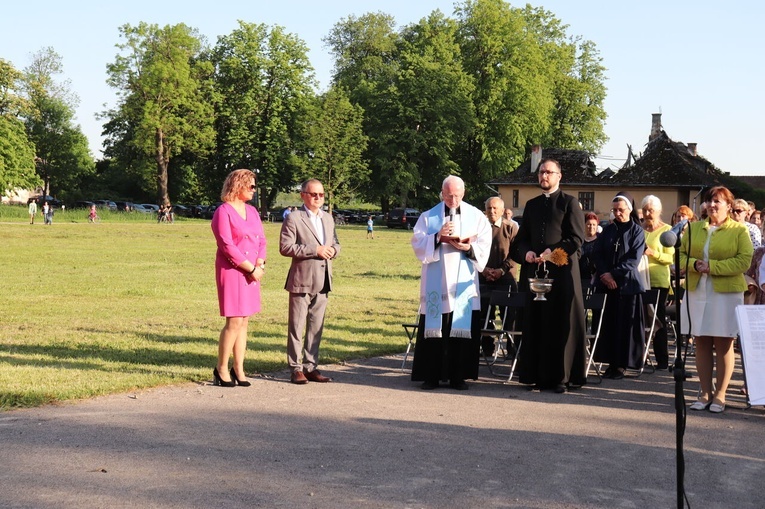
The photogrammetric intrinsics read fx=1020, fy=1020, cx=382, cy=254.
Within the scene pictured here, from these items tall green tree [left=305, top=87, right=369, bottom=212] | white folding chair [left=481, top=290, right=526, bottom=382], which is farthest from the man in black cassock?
tall green tree [left=305, top=87, right=369, bottom=212]

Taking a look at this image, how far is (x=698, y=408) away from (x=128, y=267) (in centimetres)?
2267

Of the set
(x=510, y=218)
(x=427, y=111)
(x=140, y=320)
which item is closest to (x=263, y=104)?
(x=427, y=111)

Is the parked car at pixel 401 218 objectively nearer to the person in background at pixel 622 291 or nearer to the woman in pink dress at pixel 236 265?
the person in background at pixel 622 291

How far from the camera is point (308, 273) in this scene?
10188 mm

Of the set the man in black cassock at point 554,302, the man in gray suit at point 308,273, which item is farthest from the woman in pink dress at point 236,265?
the man in black cassock at point 554,302

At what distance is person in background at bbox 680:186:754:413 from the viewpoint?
9062 millimetres

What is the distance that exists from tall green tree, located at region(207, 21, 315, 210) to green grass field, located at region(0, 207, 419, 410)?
45.1 metres

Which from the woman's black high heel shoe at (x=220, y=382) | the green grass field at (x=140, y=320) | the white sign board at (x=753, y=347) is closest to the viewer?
the white sign board at (x=753, y=347)

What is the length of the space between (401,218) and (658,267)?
66.2 metres

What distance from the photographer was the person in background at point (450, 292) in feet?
33.1

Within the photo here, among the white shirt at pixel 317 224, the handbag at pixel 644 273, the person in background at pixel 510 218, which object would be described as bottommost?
the handbag at pixel 644 273

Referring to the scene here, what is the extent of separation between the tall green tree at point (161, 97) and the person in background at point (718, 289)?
2833 inches

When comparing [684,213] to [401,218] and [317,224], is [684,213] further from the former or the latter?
[401,218]

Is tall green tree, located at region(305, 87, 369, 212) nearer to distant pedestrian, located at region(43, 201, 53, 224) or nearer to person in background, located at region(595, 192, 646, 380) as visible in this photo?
distant pedestrian, located at region(43, 201, 53, 224)
